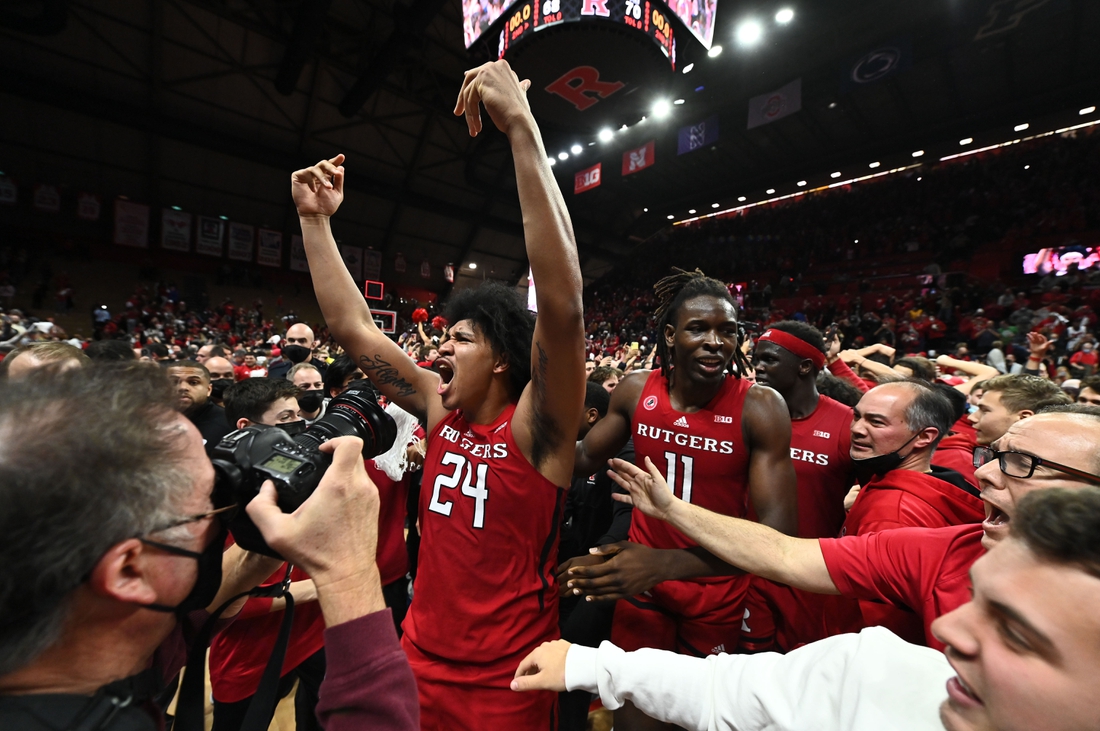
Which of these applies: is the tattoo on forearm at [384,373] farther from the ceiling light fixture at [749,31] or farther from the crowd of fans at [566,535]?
the ceiling light fixture at [749,31]

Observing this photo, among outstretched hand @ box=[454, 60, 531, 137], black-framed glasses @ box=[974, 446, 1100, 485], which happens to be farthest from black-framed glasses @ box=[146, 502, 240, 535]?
black-framed glasses @ box=[974, 446, 1100, 485]

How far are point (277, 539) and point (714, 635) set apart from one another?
188 cm

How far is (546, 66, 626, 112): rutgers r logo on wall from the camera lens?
786 centimetres

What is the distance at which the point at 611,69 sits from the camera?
25.2 feet

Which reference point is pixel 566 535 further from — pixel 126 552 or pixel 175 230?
pixel 175 230

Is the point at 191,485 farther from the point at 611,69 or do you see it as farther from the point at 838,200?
the point at 838,200

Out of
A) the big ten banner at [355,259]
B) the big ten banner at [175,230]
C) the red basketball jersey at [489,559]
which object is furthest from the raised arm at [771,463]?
the big ten banner at [175,230]

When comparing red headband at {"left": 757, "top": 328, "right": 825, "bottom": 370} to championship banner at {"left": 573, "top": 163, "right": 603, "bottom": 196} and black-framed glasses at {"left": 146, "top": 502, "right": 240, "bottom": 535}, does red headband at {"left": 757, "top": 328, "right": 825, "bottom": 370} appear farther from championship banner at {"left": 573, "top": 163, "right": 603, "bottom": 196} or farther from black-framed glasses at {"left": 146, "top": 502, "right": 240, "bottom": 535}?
championship banner at {"left": 573, "top": 163, "right": 603, "bottom": 196}

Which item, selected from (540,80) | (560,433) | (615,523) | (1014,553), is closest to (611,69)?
(540,80)

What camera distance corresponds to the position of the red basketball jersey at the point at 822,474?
2551mm

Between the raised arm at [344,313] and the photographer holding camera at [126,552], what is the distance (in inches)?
45.6

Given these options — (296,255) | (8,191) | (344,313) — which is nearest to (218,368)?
(344,313)

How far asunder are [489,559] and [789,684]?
92 centimetres

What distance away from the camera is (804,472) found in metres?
2.62
